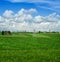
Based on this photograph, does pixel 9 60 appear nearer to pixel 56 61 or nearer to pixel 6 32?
pixel 56 61

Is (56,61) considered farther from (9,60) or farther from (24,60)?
(9,60)

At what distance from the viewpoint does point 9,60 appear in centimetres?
2873

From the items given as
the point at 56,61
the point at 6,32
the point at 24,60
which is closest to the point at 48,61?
the point at 56,61

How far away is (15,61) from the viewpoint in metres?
28.0

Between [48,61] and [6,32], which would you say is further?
[6,32]

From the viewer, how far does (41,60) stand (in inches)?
1164

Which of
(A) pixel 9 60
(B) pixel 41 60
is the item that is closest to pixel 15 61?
(A) pixel 9 60

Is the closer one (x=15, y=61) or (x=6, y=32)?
(x=15, y=61)

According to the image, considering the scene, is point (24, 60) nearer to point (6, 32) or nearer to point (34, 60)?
point (34, 60)

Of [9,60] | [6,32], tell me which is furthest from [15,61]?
[6,32]

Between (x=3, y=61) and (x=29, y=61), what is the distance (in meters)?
3.12

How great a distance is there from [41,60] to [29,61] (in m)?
1.96

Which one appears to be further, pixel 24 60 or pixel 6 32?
pixel 6 32

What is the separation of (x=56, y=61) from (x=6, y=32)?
125 meters
